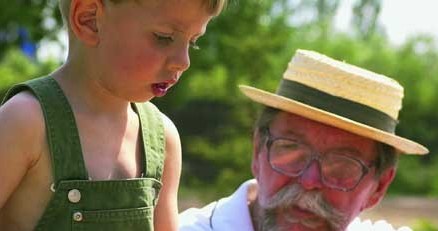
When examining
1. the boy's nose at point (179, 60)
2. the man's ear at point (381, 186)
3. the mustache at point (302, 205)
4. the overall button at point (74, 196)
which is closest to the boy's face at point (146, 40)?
the boy's nose at point (179, 60)

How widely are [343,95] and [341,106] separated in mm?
36

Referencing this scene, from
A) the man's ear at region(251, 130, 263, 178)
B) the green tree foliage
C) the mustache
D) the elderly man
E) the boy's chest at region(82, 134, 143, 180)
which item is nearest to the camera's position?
the boy's chest at region(82, 134, 143, 180)

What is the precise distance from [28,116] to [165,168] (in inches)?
16.3

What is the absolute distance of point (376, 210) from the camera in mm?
13984

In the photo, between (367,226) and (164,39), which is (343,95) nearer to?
(367,226)

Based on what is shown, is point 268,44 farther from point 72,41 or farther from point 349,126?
point 72,41

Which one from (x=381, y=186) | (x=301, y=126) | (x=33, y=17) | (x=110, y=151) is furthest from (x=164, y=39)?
(x=33, y=17)

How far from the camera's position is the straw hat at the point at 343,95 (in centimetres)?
341

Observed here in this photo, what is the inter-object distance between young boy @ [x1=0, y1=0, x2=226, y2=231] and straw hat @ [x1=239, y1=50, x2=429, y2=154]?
4.13 ft

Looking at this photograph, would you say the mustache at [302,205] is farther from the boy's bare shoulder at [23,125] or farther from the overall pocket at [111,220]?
the boy's bare shoulder at [23,125]

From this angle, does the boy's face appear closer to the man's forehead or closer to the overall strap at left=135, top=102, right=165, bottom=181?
the overall strap at left=135, top=102, right=165, bottom=181

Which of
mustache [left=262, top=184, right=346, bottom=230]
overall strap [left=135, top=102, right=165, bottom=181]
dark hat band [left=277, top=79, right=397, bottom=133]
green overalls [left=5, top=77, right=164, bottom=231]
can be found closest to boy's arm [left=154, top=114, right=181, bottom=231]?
overall strap [left=135, top=102, right=165, bottom=181]

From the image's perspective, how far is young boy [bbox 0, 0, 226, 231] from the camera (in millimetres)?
2115

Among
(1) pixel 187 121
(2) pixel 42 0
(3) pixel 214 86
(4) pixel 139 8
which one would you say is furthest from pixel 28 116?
(1) pixel 187 121
